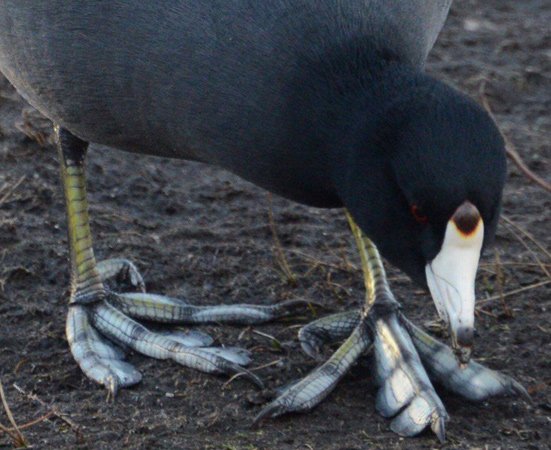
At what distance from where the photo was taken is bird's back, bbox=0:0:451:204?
11.7 feet

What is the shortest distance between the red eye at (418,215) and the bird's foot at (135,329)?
985 mm

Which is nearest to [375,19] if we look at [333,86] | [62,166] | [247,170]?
[333,86]

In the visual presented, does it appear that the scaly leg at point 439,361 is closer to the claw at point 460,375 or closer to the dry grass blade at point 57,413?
the claw at point 460,375

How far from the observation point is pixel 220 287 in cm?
476

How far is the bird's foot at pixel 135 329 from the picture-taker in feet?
13.6

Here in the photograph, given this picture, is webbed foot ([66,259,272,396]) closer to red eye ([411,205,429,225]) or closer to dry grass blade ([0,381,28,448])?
dry grass blade ([0,381,28,448])

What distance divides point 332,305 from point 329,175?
124 cm

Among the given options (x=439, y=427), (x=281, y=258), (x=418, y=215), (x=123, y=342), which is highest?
(x=418, y=215)

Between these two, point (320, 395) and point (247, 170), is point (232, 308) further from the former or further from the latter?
point (247, 170)

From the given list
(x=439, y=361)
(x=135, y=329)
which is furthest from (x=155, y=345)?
(x=439, y=361)

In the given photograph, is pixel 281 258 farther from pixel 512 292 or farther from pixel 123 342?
pixel 512 292

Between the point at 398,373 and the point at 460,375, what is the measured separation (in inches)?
7.3

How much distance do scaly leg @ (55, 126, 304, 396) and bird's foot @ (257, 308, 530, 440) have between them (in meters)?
0.23

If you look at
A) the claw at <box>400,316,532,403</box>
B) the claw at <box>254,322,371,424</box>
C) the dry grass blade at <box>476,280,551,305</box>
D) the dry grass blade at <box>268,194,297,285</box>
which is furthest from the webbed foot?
the dry grass blade at <box>476,280,551,305</box>
